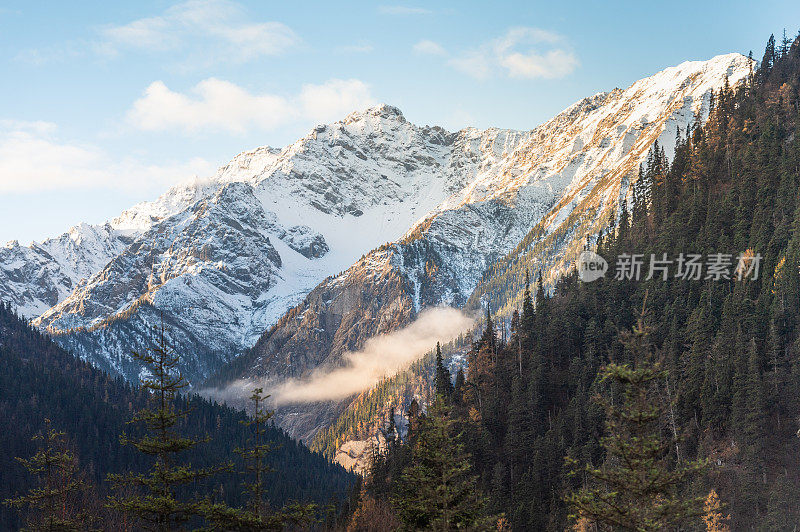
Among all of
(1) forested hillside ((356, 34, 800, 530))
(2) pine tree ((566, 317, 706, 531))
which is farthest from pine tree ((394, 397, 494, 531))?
(1) forested hillside ((356, 34, 800, 530))

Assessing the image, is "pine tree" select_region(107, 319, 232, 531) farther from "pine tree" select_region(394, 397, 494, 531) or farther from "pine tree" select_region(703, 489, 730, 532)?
"pine tree" select_region(703, 489, 730, 532)

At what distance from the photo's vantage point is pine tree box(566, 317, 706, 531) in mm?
23984

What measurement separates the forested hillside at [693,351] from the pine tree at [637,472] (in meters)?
31.7

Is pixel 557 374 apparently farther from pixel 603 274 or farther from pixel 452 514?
pixel 452 514

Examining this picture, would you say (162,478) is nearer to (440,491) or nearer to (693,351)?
(440,491)

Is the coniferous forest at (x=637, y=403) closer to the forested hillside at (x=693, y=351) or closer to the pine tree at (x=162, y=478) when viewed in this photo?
the pine tree at (x=162, y=478)

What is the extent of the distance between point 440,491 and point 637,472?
27.5ft

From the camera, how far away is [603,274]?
134 m

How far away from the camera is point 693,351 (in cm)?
9731

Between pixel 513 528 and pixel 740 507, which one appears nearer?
pixel 740 507

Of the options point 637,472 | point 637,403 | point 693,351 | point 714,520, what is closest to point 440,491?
point 637,472

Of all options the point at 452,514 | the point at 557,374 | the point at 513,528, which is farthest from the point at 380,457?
the point at 452,514

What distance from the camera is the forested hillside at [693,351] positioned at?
82.4m

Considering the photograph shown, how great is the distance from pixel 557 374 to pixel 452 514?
94.9 metres
